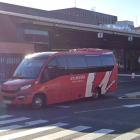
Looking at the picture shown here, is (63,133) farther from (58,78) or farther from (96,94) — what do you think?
(96,94)

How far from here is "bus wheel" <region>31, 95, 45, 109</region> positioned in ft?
42.7

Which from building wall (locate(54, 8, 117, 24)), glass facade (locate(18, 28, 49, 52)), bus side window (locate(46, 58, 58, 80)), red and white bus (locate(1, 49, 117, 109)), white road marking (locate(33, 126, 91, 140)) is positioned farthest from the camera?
building wall (locate(54, 8, 117, 24))

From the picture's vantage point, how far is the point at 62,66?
48.1 feet

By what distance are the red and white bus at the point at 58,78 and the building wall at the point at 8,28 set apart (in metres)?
12.0

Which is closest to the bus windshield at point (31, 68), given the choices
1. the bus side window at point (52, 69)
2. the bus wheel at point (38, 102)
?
the bus side window at point (52, 69)

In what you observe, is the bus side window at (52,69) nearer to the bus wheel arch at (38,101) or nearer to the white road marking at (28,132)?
the bus wheel arch at (38,101)

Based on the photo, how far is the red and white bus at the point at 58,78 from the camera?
1293 cm

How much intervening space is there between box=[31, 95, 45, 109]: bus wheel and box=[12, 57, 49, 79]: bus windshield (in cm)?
98

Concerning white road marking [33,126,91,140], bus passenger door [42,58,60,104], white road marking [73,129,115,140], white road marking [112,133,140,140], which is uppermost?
bus passenger door [42,58,60,104]

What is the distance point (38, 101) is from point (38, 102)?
0.05 m

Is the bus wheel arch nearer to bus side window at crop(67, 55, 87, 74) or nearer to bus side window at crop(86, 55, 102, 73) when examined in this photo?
bus side window at crop(67, 55, 87, 74)

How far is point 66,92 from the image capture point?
14789mm

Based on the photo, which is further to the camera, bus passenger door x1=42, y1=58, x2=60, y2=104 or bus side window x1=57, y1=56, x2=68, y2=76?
bus side window x1=57, y1=56, x2=68, y2=76

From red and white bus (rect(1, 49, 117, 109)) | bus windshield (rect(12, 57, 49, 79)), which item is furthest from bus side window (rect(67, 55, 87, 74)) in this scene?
bus windshield (rect(12, 57, 49, 79))
